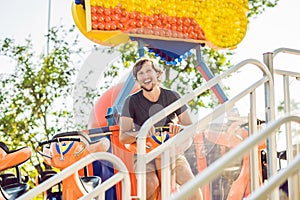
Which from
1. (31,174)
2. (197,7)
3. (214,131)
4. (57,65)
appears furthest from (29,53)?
(214,131)

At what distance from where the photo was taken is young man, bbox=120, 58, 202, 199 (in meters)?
3.20

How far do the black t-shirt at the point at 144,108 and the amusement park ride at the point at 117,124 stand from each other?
13 cm

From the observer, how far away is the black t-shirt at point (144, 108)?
323cm

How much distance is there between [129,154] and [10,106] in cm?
267

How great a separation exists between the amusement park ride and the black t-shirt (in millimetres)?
132

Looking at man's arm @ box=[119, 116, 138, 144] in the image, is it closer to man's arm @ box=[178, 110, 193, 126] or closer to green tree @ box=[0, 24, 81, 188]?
man's arm @ box=[178, 110, 193, 126]

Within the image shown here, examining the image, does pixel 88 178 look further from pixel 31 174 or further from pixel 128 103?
pixel 31 174

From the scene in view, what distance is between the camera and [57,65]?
19.4 feet

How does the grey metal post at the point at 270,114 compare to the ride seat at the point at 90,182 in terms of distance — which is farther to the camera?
the ride seat at the point at 90,182

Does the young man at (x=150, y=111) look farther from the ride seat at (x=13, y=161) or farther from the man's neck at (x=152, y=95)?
the ride seat at (x=13, y=161)

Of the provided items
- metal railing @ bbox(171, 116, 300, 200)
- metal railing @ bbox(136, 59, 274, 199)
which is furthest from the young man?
metal railing @ bbox(171, 116, 300, 200)

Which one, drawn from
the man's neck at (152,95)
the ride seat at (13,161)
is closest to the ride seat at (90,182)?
the ride seat at (13,161)

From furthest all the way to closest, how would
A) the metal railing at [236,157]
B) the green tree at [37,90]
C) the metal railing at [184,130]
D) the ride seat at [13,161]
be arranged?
1. the green tree at [37,90]
2. the ride seat at [13,161]
3. the metal railing at [184,130]
4. the metal railing at [236,157]

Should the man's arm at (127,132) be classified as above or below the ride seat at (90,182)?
above
